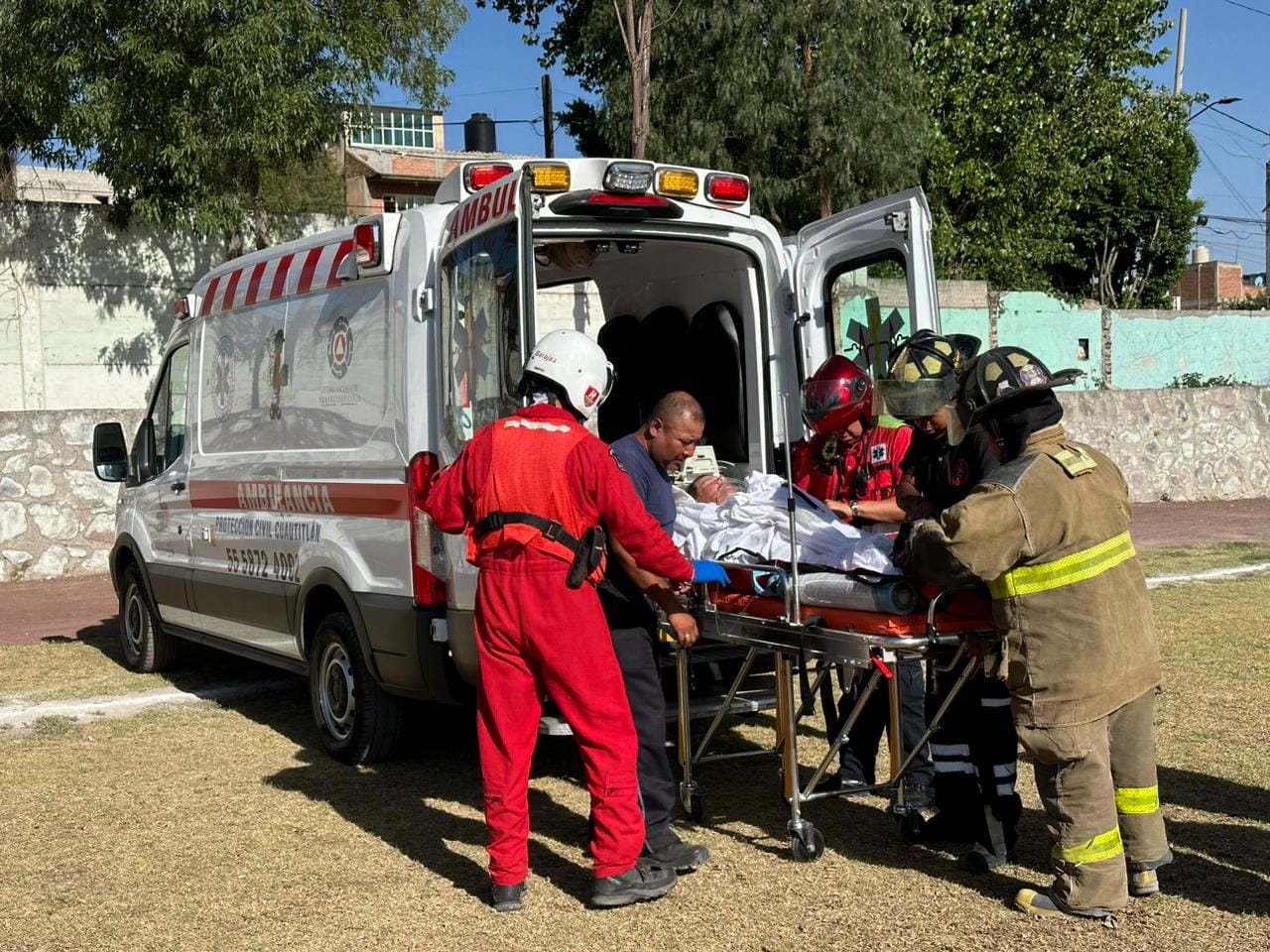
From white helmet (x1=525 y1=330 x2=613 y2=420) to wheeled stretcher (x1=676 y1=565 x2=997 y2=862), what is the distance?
89cm

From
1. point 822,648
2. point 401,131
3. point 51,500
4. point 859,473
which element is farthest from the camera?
point 401,131

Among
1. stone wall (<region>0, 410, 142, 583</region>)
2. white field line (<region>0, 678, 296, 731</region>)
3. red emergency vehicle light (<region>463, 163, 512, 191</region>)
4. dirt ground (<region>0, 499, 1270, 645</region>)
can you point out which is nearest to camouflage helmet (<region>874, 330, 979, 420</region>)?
red emergency vehicle light (<region>463, 163, 512, 191</region>)

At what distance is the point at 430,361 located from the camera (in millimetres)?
5988

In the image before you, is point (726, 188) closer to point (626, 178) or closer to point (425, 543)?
point (626, 178)

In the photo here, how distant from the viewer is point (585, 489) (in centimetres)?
471

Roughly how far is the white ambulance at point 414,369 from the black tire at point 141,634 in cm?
24

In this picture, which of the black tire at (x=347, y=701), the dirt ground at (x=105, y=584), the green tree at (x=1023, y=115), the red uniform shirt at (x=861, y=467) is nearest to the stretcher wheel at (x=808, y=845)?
the red uniform shirt at (x=861, y=467)

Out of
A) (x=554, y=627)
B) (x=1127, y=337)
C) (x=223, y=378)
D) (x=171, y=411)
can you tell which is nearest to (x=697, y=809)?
(x=554, y=627)

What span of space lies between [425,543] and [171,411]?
3315 millimetres

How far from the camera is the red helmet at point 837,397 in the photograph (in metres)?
5.86

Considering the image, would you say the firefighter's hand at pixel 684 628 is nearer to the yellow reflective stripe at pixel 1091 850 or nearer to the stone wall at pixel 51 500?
the yellow reflective stripe at pixel 1091 850

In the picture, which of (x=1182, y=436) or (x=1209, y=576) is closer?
(x=1209, y=576)

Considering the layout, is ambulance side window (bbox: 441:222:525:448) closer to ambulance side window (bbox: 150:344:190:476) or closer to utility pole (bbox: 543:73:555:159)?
ambulance side window (bbox: 150:344:190:476)

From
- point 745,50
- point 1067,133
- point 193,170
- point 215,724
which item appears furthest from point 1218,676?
point 1067,133
